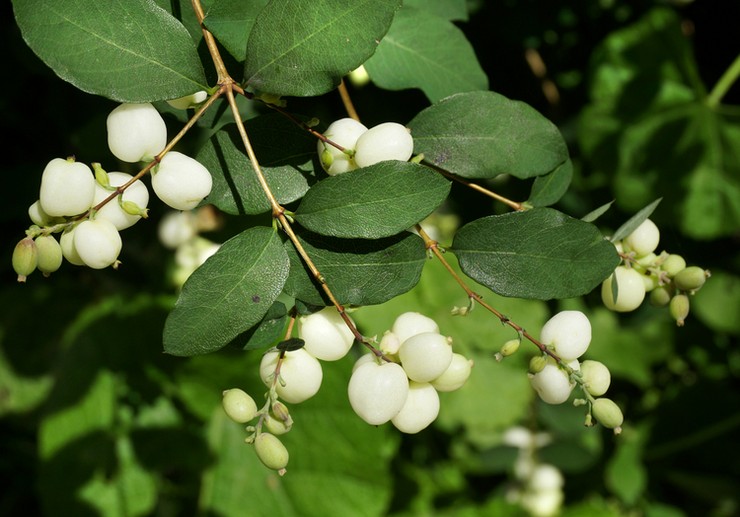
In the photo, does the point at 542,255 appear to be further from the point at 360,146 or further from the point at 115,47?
the point at 115,47

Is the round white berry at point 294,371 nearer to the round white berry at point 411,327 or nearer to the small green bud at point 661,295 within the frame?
the round white berry at point 411,327

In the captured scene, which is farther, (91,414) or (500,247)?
(91,414)

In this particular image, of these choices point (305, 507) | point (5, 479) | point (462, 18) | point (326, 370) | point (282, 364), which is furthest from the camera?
point (5, 479)

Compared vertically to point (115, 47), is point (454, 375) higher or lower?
lower

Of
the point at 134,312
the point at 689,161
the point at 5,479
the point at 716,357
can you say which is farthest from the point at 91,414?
the point at 716,357

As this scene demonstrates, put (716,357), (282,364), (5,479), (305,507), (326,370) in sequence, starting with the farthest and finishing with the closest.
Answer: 1. (5,479)
2. (716,357)
3. (305,507)
4. (326,370)
5. (282,364)

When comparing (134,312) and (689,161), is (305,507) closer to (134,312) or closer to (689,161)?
(134,312)

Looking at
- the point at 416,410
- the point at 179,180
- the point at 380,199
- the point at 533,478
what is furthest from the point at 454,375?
the point at 533,478
